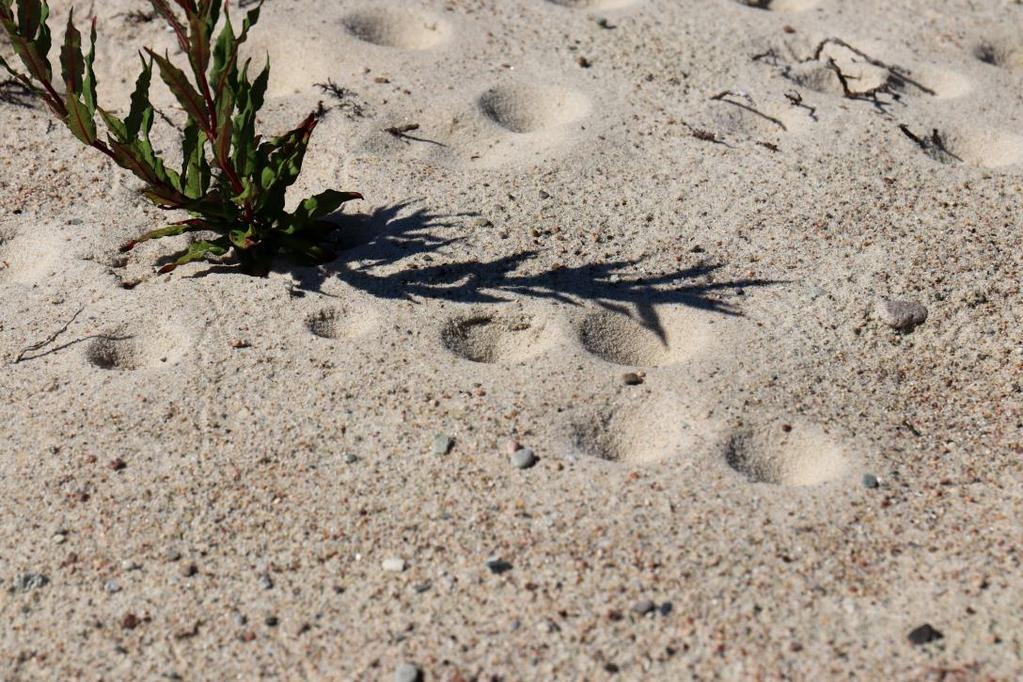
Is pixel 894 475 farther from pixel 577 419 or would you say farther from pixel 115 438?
pixel 115 438

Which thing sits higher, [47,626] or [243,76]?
[243,76]

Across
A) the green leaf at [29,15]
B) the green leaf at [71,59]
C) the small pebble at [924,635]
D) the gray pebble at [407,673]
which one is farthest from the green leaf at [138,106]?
the small pebble at [924,635]

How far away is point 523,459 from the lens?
6.89ft

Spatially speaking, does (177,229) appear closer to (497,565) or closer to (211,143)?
(211,143)

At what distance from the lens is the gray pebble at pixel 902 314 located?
252 centimetres

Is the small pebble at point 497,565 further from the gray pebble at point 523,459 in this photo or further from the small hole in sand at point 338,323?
the small hole in sand at point 338,323

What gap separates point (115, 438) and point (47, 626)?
1.46ft

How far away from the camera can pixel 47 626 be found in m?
1.85

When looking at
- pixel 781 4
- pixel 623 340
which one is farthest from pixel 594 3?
pixel 623 340

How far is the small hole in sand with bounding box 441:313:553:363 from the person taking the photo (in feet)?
7.97

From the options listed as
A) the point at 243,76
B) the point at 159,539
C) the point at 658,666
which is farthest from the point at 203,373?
the point at 658,666

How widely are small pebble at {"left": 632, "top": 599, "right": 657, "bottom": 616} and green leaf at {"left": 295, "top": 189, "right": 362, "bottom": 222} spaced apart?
4.07ft

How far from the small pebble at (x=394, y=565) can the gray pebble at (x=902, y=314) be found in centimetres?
128

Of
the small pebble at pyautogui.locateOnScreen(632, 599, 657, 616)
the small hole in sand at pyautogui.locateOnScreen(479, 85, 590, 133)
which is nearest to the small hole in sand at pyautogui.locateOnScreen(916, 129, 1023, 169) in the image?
the small hole in sand at pyautogui.locateOnScreen(479, 85, 590, 133)
